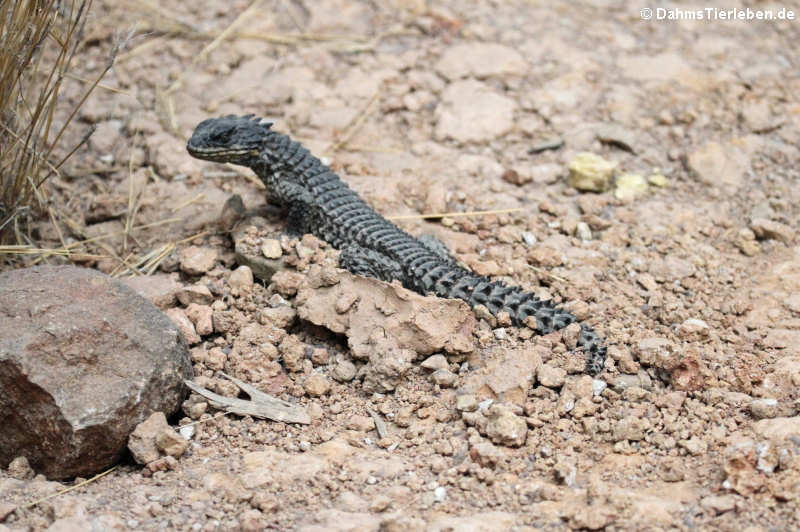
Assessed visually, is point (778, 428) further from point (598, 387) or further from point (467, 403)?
point (467, 403)

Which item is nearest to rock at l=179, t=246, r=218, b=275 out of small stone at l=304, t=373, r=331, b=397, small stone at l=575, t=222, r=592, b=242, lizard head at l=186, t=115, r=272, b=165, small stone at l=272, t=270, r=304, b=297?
small stone at l=272, t=270, r=304, b=297

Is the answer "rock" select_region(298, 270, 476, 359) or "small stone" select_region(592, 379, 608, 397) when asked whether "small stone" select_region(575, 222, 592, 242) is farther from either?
"small stone" select_region(592, 379, 608, 397)

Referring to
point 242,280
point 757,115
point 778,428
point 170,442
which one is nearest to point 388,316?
point 242,280

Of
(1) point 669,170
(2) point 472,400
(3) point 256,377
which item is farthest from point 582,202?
(3) point 256,377

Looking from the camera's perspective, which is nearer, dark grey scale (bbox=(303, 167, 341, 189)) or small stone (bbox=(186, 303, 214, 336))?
small stone (bbox=(186, 303, 214, 336))

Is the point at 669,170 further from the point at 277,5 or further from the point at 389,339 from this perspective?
the point at 277,5

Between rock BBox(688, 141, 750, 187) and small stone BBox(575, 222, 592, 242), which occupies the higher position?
rock BBox(688, 141, 750, 187)
